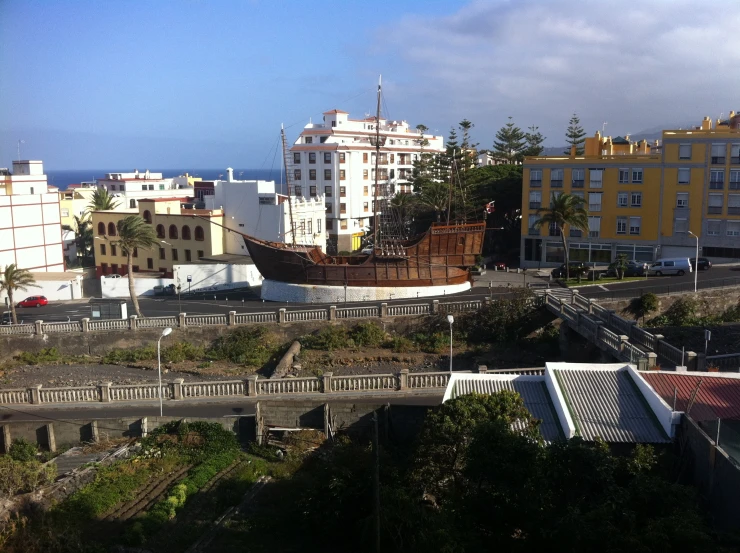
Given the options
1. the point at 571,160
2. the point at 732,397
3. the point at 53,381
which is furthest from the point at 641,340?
the point at 571,160

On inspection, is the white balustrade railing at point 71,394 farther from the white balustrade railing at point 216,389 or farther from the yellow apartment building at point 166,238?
the yellow apartment building at point 166,238

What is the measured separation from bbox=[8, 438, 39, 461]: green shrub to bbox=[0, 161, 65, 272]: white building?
37684 millimetres

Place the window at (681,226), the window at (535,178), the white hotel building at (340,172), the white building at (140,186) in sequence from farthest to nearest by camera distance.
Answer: the white building at (140,186), the white hotel building at (340,172), the window at (535,178), the window at (681,226)

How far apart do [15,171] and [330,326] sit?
146ft

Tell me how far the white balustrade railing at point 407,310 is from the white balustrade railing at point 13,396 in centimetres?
1680

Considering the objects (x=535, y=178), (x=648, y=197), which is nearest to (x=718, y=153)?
(x=648, y=197)

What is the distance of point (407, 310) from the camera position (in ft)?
112

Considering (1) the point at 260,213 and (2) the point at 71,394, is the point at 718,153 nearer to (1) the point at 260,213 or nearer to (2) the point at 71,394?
(1) the point at 260,213

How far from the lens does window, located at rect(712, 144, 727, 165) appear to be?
4453 cm

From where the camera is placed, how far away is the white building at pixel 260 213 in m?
52.8

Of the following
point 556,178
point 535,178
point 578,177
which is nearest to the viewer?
point 578,177

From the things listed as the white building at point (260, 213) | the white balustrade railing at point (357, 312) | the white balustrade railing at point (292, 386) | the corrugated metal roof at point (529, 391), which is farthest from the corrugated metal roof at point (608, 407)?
the white building at point (260, 213)

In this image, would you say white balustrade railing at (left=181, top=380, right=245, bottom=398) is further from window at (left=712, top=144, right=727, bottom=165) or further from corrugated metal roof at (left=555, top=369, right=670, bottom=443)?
window at (left=712, top=144, right=727, bottom=165)

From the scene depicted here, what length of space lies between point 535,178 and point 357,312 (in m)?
22.0
